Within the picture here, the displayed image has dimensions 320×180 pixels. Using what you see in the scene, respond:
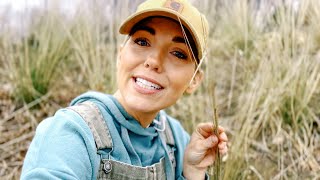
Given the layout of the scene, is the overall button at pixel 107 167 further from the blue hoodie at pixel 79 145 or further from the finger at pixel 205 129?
the finger at pixel 205 129

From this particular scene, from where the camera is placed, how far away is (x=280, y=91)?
11.2ft

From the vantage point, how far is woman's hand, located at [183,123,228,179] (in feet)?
7.18

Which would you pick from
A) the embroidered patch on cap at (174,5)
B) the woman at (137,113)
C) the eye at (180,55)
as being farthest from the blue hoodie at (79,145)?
the embroidered patch on cap at (174,5)

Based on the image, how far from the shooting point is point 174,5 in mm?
2029

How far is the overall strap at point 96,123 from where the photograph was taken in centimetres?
188

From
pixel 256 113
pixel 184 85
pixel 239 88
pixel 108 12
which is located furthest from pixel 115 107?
pixel 108 12

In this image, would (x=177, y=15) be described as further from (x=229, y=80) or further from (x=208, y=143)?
(x=229, y=80)

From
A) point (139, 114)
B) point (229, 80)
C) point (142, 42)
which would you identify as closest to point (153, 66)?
point (142, 42)

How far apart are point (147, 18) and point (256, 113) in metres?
1.46

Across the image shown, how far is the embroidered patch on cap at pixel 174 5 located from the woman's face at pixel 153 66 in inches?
1.9

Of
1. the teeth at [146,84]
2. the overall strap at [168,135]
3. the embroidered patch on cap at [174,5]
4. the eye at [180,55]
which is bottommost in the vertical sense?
the overall strap at [168,135]

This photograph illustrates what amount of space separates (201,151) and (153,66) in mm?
469

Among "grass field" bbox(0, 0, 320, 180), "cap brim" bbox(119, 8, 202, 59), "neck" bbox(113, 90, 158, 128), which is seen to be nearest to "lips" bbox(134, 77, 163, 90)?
"neck" bbox(113, 90, 158, 128)

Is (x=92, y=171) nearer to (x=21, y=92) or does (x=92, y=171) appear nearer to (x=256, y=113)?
Answer: (x=256, y=113)
